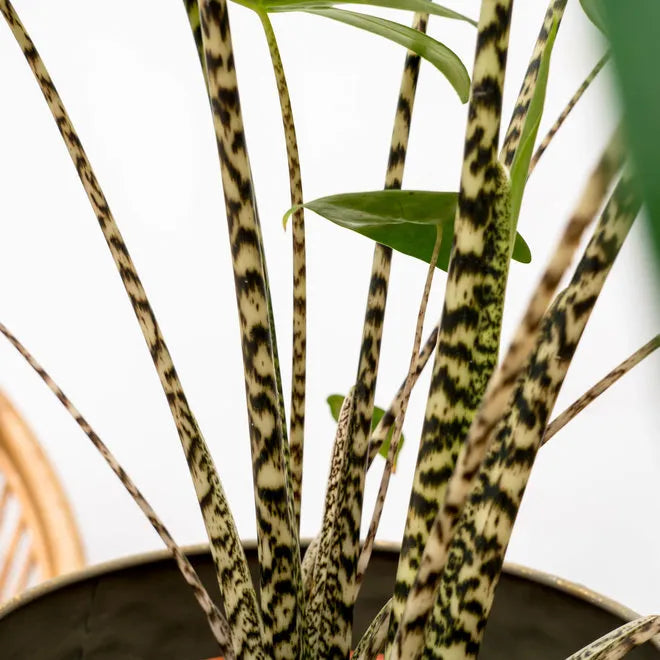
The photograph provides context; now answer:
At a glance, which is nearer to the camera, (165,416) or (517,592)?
(517,592)

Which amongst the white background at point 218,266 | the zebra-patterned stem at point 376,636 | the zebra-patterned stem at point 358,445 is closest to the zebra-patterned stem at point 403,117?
the zebra-patterned stem at point 358,445

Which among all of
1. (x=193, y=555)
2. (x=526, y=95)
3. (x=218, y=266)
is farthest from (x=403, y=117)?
(x=218, y=266)

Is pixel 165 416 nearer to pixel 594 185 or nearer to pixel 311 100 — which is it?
pixel 311 100

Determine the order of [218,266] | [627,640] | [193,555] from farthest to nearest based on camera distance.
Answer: [218,266], [193,555], [627,640]

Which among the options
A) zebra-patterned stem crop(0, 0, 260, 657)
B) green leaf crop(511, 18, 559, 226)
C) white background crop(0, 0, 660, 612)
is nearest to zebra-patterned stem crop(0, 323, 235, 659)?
zebra-patterned stem crop(0, 0, 260, 657)

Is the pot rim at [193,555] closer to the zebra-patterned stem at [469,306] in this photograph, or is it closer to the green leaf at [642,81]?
the zebra-patterned stem at [469,306]

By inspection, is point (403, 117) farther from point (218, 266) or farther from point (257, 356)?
point (218, 266)

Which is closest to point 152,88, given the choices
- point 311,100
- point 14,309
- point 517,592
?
point 311,100
